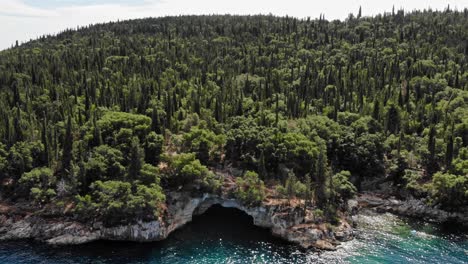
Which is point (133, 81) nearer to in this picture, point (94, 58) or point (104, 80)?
point (104, 80)

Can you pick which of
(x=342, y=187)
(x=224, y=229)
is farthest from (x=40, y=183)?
(x=342, y=187)

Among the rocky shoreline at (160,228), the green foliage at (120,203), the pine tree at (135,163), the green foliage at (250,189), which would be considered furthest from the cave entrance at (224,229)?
the pine tree at (135,163)

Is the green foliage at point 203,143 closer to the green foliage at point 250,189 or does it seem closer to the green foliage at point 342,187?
the green foliage at point 250,189

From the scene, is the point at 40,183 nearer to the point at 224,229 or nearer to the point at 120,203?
the point at 120,203

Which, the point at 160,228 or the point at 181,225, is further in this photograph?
the point at 181,225

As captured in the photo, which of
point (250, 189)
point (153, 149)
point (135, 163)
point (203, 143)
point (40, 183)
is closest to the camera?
point (250, 189)

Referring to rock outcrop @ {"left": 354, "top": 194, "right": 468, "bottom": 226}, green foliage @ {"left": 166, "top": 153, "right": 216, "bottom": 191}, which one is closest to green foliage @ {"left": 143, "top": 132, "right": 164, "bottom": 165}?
green foliage @ {"left": 166, "top": 153, "right": 216, "bottom": 191}

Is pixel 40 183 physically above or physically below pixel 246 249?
above
